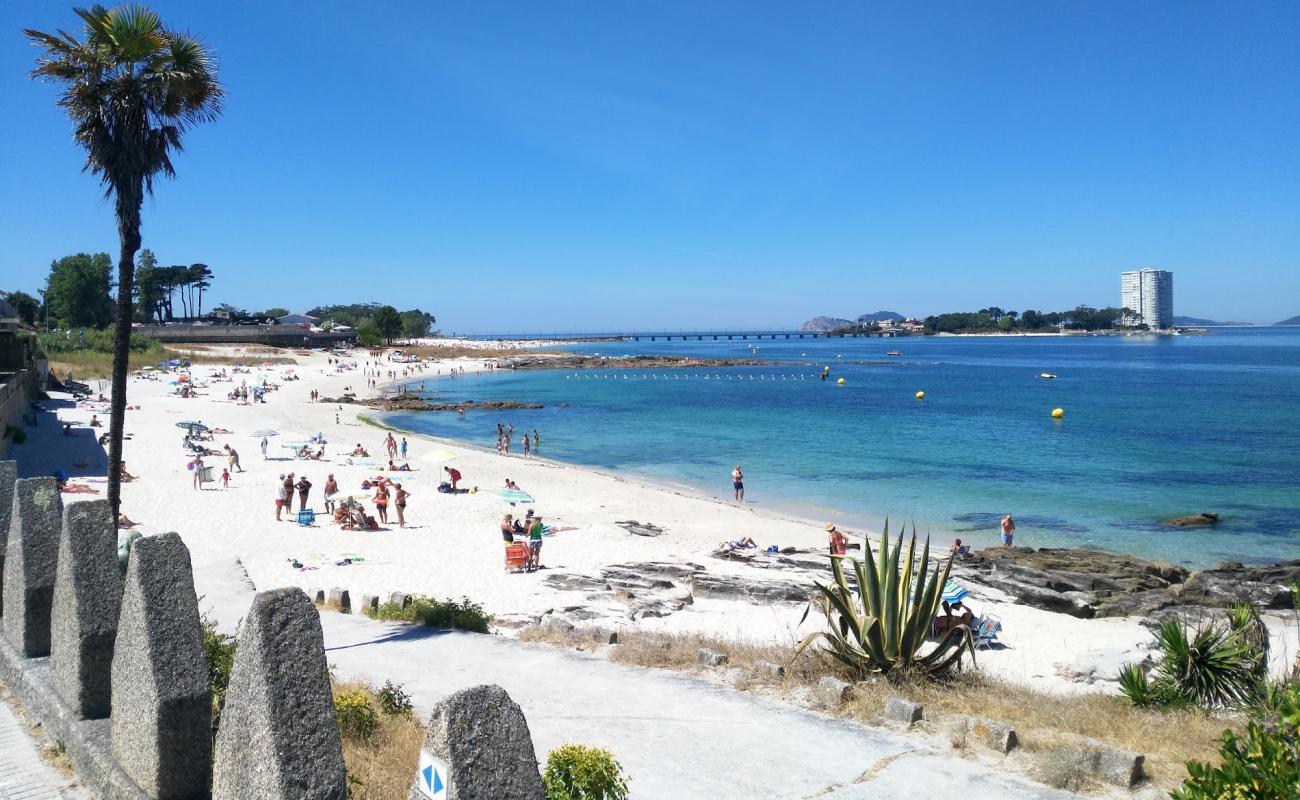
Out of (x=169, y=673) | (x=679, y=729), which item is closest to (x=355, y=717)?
(x=169, y=673)

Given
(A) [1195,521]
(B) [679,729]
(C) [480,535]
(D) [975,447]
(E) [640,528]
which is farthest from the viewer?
(D) [975,447]

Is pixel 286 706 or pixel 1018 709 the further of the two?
pixel 1018 709

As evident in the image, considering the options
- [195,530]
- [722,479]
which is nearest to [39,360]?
[195,530]

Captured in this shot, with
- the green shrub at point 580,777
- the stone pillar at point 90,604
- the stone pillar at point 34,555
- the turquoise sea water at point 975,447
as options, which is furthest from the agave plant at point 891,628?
the turquoise sea water at point 975,447

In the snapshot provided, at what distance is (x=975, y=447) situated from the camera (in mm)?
44281

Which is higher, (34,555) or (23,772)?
(34,555)

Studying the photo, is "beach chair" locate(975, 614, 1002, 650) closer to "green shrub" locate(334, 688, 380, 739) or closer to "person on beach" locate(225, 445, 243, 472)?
"green shrub" locate(334, 688, 380, 739)

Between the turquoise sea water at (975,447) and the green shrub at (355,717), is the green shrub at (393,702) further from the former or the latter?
the turquoise sea water at (975,447)

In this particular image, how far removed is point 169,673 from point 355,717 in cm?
199

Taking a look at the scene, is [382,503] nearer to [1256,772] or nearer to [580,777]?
[580,777]

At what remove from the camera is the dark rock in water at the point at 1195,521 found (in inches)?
1028

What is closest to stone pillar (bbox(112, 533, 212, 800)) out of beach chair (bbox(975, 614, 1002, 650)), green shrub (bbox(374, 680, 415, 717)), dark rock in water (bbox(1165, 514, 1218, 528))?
green shrub (bbox(374, 680, 415, 717))

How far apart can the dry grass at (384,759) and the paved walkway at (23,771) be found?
5.50ft

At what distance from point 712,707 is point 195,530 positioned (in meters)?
16.3
